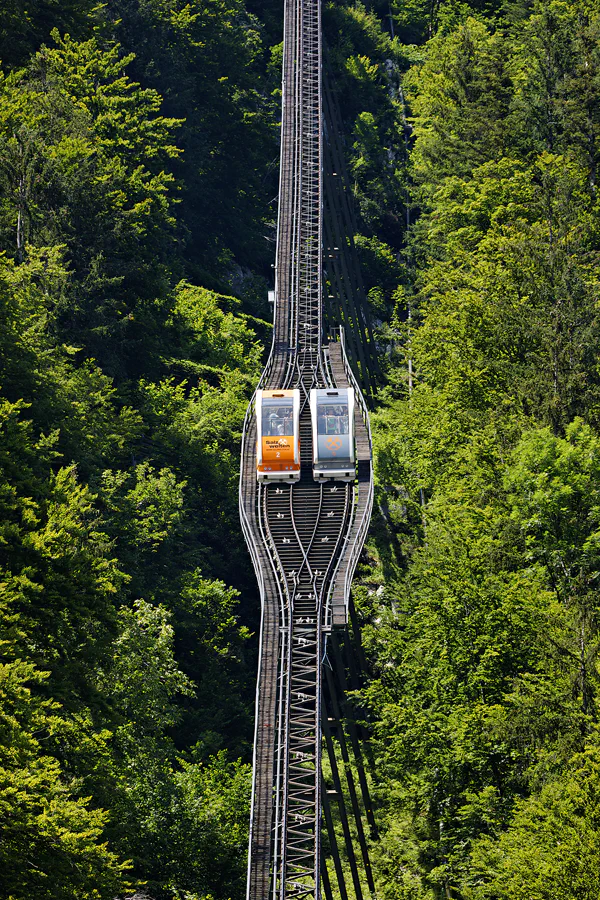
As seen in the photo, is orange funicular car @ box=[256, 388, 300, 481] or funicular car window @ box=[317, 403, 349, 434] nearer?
orange funicular car @ box=[256, 388, 300, 481]

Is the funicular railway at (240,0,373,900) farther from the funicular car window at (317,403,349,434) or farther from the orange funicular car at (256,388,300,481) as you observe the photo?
the funicular car window at (317,403,349,434)

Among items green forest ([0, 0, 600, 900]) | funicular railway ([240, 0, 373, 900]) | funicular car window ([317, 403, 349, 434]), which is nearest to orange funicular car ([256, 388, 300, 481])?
funicular railway ([240, 0, 373, 900])

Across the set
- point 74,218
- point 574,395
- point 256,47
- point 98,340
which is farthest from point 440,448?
point 256,47

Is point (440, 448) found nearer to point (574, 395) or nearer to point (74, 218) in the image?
point (574, 395)

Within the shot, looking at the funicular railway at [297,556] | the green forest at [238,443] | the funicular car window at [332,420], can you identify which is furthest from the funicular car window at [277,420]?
the green forest at [238,443]

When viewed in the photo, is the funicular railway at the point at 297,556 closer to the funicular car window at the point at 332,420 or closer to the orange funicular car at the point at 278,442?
the orange funicular car at the point at 278,442

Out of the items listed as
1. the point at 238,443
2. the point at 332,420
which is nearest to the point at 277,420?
the point at 332,420
